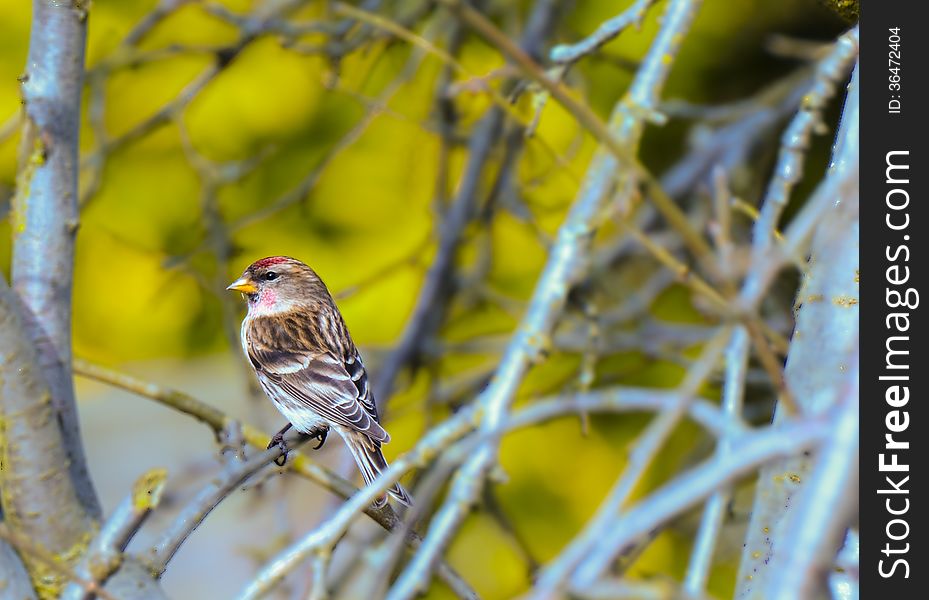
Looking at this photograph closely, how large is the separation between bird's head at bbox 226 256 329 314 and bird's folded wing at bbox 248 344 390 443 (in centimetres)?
11

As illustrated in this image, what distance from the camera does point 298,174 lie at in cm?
347

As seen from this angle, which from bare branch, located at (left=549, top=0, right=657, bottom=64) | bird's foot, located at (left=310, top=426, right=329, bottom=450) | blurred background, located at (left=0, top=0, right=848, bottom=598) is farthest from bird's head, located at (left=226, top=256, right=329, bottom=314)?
bare branch, located at (left=549, top=0, right=657, bottom=64)

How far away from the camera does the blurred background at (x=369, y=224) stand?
315 centimetres

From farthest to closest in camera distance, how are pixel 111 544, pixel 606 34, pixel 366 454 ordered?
pixel 366 454 < pixel 606 34 < pixel 111 544

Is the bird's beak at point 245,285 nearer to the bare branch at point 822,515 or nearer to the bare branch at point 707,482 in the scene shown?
the bare branch at point 707,482

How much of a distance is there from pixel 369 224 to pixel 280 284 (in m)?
1.09

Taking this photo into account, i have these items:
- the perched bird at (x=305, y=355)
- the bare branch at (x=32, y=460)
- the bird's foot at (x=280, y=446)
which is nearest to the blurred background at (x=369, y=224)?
the perched bird at (x=305, y=355)

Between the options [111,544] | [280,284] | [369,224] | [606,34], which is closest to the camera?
[111,544]

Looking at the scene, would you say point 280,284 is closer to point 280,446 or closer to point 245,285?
point 245,285

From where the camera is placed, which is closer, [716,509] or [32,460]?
[716,509]

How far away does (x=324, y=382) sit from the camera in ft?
7.68

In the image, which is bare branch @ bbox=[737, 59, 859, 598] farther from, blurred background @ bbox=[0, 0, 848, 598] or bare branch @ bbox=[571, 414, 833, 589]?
blurred background @ bbox=[0, 0, 848, 598]

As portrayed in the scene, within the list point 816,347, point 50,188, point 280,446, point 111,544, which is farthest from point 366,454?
point 816,347

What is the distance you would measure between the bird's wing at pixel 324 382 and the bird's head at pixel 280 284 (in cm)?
10
